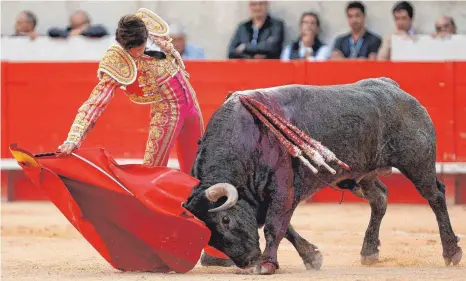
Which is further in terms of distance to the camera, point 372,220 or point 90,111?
point 372,220

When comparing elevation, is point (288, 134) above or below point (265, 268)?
above

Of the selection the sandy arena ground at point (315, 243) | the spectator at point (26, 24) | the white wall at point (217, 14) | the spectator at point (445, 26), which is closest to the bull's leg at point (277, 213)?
the sandy arena ground at point (315, 243)

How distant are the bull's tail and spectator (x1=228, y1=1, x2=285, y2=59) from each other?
4.22 m

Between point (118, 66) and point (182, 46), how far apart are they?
13.8 feet

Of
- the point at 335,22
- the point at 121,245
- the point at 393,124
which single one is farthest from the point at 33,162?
the point at 335,22

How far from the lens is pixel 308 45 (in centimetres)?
1008

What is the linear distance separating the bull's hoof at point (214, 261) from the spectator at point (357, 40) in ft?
12.9

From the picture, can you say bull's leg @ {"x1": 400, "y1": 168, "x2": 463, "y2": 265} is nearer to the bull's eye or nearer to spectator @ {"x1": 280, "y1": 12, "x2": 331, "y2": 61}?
the bull's eye

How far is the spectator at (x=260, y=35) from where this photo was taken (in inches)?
397

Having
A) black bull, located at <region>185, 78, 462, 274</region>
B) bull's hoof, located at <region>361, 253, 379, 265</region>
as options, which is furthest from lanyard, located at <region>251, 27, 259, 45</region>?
bull's hoof, located at <region>361, 253, 379, 265</region>

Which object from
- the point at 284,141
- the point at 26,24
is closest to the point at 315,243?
the point at 284,141

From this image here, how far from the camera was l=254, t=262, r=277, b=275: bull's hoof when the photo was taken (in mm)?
5711

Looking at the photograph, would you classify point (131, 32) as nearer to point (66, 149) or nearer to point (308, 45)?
point (66, 149)

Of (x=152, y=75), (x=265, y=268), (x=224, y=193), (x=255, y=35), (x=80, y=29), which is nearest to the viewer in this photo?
(x=224, y=193)
